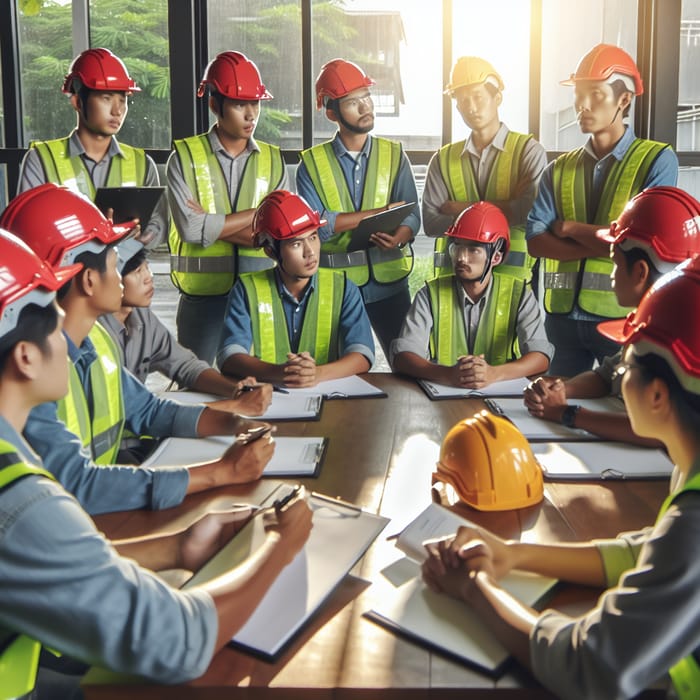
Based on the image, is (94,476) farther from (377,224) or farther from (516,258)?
(516,258)

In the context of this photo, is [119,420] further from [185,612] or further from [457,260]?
[457,260]

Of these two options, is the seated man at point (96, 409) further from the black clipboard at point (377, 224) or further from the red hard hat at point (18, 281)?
the black clipboard at point (377, 224)

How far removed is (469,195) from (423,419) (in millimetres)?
1751

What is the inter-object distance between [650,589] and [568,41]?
4567 millimetres

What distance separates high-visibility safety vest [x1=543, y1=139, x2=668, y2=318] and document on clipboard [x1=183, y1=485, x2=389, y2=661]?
6.80 ft

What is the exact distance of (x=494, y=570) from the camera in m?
1.24

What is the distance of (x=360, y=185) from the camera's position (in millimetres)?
3775

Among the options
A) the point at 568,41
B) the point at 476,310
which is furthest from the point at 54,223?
the point at 568,41

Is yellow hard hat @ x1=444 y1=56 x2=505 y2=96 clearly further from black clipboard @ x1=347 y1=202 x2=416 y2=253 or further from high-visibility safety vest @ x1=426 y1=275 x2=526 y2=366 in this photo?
high-visibility safety vest @ x1=426 y1=275 x2=526 y2=366

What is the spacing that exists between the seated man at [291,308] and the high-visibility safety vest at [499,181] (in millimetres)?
866

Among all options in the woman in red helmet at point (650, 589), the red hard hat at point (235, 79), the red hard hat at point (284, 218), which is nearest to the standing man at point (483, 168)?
the red hard hat at point (235, 79)

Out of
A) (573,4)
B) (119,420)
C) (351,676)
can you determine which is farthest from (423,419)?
(573,4)

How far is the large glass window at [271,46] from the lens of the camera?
4961 millimetres

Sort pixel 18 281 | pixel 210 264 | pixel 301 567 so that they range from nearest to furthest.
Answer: pixel 18 281 → pixel 301 567 → pixel 210 264
